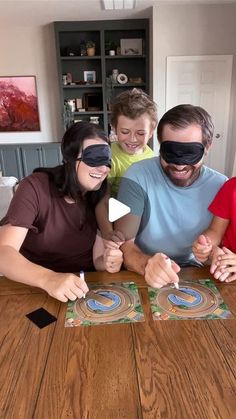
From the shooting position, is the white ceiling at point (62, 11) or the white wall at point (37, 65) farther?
the white wall at point (37, 65)

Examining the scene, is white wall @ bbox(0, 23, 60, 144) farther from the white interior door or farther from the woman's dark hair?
the woman's dark hair

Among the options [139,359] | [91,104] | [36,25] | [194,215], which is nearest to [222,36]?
[91,104]

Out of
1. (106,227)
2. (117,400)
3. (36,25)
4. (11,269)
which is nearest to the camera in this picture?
(117,400)

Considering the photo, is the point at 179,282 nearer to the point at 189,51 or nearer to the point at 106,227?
the point at 106,227

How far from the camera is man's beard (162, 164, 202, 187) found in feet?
Result: 4.31

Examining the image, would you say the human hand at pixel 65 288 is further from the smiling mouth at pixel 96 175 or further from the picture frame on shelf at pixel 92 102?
the picture frame on shelf at pixel 92 102

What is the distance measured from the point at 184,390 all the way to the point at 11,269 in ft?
2.18

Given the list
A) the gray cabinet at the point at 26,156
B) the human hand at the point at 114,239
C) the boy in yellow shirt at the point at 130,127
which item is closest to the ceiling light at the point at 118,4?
the gray cabinet at the point at 26,156

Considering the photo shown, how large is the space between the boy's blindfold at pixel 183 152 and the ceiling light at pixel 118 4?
3885 mm

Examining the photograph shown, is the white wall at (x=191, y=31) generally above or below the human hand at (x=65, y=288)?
above

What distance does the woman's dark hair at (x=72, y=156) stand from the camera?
129 cm

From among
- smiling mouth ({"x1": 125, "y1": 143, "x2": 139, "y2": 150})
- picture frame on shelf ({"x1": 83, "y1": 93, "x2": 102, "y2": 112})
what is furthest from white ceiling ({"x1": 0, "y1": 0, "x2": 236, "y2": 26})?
smiling mouth ({"x1": 125, "y1": 143, "x2": 139, "y2": 150})

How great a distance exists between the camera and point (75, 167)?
51.6 inches

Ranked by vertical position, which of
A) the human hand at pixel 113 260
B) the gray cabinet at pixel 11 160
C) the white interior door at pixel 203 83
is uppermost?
the white interior door at pixel 203 83
